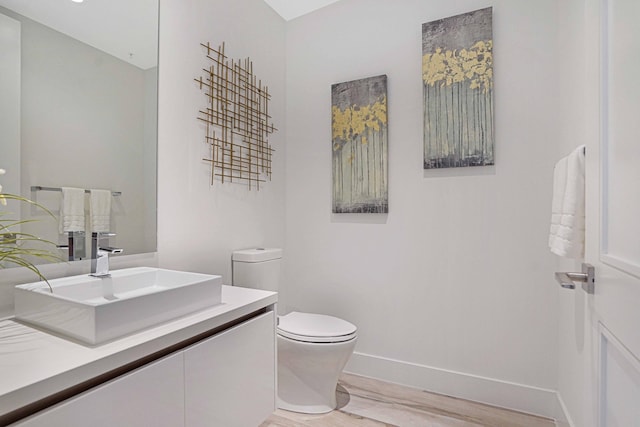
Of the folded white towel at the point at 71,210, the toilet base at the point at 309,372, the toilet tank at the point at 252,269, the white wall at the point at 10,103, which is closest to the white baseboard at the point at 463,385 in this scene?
the toilet base at the point at 309,372

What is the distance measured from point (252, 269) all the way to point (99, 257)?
858 millimetres

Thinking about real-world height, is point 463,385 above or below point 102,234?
below

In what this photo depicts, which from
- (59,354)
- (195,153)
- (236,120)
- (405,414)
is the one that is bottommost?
(405,414)

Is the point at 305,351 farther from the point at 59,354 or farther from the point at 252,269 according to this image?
the point at 59,354

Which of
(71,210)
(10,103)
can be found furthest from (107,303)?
(10,103)

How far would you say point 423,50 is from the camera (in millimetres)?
2109

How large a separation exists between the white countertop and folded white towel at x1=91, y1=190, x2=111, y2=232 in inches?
18.2

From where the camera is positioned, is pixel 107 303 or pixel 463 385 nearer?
pixel 107 303

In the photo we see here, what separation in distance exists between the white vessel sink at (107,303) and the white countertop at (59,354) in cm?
2

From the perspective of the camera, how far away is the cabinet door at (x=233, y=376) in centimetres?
105

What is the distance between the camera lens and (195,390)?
104cm

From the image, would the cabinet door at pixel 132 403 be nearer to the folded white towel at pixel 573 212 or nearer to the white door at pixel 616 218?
the white door at pixel 616 218

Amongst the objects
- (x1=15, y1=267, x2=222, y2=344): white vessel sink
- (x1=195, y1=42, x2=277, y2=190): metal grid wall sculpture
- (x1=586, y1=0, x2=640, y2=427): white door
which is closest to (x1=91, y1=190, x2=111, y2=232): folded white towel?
(x1=15, y1=267, x2=222, y2=344): white vessel sink

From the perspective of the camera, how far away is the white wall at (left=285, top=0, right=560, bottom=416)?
6.11ft
